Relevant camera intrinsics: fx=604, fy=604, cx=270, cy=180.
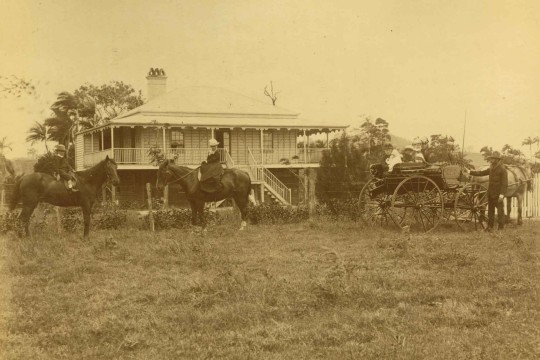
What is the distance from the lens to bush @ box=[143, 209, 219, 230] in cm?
1602

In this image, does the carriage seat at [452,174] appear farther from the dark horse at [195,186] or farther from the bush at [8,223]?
the bush at [8,223]

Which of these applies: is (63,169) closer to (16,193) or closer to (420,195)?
(16,193)

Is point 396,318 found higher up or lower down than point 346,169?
lower down

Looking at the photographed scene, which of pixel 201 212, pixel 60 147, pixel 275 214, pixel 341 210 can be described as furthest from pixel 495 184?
pixel 60 147

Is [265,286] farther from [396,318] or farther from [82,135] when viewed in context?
[82,135]

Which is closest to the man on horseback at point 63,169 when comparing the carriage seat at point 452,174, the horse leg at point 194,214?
the horse leg at point 194,214

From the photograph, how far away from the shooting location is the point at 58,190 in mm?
13859

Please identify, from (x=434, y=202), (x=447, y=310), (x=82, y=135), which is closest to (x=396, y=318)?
(x=447, y=310)

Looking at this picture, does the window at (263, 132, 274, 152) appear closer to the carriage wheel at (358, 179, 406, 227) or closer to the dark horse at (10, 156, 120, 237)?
the carriage wheel at (358, 179, 406, 227)

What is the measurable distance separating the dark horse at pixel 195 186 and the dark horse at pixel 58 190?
1.51 meters

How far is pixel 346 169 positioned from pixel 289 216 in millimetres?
3582

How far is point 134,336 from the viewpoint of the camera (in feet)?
19.4

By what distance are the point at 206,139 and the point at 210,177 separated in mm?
17701

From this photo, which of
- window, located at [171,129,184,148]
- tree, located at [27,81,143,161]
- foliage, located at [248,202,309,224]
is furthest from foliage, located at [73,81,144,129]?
foliage, located at [248,202,309,224]
